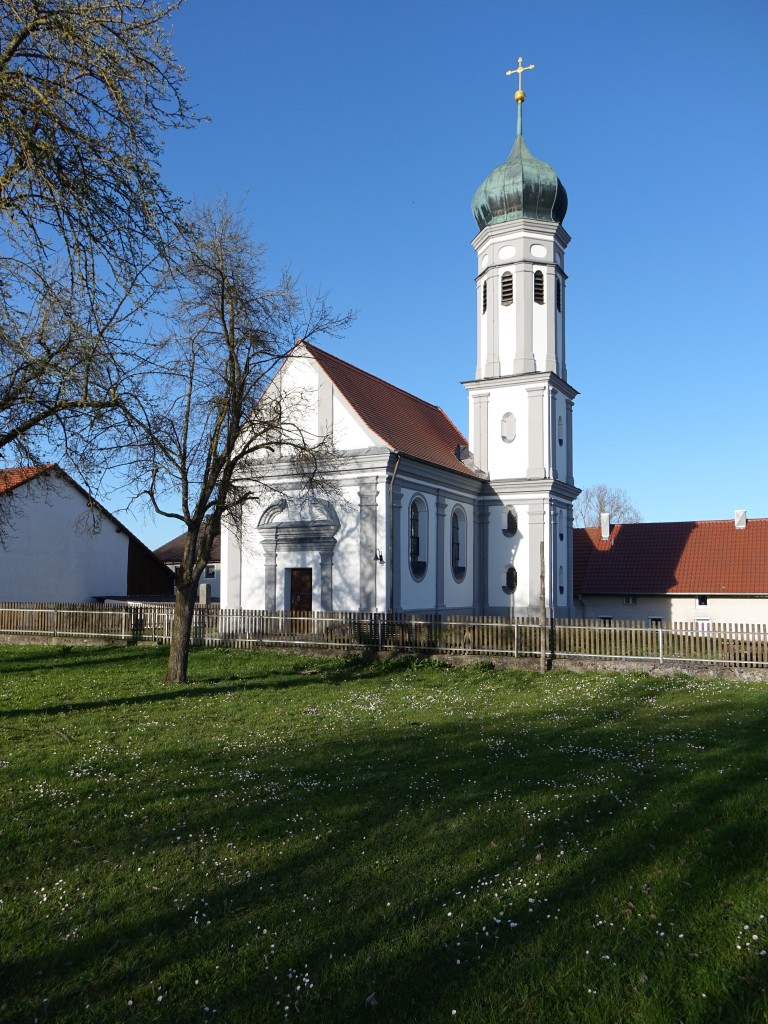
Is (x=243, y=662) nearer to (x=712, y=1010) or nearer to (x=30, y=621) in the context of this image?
(x=30, y=621)

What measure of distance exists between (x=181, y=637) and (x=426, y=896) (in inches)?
516

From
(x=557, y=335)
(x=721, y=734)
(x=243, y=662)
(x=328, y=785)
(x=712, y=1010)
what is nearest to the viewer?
(x=712, y=1010)

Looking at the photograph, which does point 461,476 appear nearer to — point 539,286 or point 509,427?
point 509,427

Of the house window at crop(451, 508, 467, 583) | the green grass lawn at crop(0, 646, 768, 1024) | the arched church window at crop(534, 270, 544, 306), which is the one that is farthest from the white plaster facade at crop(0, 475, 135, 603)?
the green grass lawn at crop(0, 646, 768, 1024)

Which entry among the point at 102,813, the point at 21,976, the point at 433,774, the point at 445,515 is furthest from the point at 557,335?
the point at 21,976

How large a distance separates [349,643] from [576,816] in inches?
614

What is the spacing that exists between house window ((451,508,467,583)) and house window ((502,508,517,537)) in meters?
1.79

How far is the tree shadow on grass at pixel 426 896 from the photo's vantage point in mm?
4109

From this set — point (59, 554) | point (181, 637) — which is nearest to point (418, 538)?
point (181, 637)

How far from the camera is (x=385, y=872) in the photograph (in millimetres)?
5719

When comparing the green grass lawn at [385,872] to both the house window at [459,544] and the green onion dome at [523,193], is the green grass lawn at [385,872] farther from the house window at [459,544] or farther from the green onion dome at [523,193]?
the green onion dome at [523,193]

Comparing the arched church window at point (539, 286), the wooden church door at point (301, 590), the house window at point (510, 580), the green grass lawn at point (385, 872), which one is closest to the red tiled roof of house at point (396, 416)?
the house window at point (510, 580)

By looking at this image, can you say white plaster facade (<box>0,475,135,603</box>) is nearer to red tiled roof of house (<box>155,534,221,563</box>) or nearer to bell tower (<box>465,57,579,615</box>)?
red tiled roof of house (<box>155,534,221,563</box>)

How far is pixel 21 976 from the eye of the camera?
14.2 ft
